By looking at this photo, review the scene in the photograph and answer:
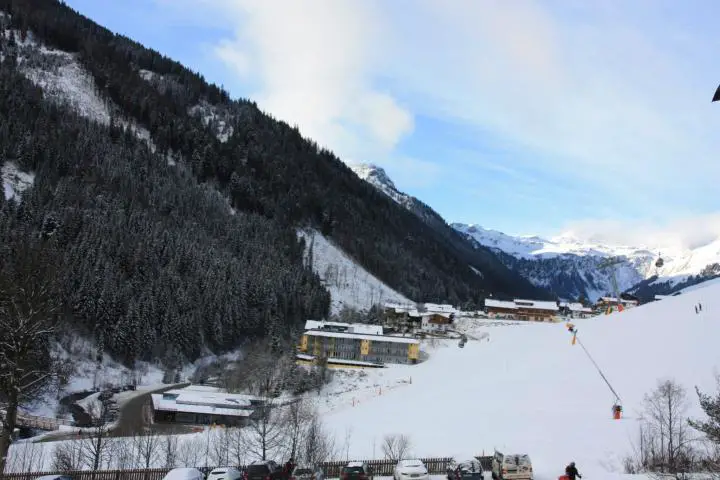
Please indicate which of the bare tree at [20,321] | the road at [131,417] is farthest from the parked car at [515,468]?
the road at [131,417]

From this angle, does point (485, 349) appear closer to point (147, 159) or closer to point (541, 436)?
point (541, 436)

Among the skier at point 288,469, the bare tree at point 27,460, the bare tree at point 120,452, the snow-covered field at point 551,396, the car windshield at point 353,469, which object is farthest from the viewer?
the bare tree at point 120,452

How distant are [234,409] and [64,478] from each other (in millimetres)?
48798

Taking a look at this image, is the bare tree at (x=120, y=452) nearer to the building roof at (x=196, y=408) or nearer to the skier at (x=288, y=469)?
the skier at (x=288, y=469)

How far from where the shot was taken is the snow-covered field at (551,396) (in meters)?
37.3


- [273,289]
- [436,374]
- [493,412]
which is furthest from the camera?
[273,289]

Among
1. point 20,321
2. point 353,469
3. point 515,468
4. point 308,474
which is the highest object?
point 20,321

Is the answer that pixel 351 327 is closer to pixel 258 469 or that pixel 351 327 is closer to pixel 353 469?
pixel 353 469

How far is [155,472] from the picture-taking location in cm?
3155

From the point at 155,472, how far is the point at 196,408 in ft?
143

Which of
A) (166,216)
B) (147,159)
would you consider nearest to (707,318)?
(166,216)

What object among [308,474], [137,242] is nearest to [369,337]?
[137,242]

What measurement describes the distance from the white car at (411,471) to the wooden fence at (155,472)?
179 inches

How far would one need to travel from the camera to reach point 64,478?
1022 inches
